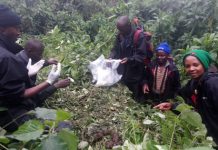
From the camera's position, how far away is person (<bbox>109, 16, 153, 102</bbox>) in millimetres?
4113

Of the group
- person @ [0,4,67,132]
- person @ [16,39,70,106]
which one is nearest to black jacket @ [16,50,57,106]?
person @ [16,39,70,106]

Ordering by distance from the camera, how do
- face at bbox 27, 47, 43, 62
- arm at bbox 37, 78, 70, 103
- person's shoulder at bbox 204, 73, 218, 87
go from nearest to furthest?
person's shoulder at bbox 204, 73, 218, 87, arm at bbox 37, 78, 70, 103, face at bbox 27, 47, 43, 62

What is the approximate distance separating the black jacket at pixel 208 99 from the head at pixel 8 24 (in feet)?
5.74

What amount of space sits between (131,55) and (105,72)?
427 millimetres

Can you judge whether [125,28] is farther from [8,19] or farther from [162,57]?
Answer: [8,19]

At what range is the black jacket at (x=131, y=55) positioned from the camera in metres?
4.11

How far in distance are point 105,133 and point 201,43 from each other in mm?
2356

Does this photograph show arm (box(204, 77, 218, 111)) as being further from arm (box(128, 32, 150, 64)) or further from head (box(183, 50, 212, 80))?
arm (box(128, 32, 150, 64))

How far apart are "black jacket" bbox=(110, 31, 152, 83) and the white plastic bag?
108mm

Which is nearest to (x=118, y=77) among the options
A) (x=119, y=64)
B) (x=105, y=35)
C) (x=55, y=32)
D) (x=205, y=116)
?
(x=119, y=64)

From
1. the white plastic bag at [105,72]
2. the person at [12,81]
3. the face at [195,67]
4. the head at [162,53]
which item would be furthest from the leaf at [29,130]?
the white plastic bag at [105,72]

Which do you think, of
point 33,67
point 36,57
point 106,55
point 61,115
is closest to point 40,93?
point 33,67

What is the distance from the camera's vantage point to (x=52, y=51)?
233 inches

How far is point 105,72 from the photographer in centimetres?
436
